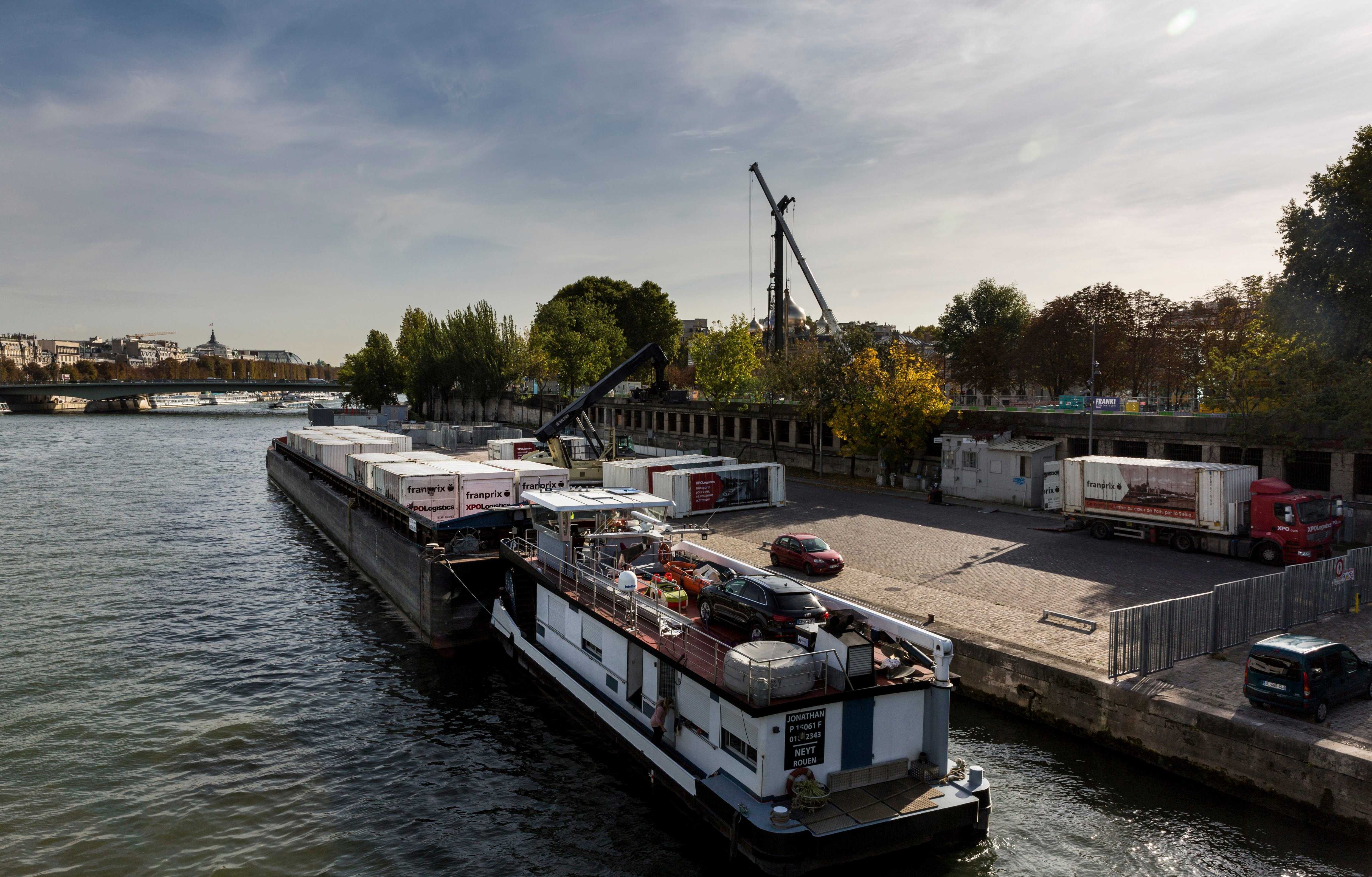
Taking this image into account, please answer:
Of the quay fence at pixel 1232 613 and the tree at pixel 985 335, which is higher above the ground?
the tree at pixel 985 335

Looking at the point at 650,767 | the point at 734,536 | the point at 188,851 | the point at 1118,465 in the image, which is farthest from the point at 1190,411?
the point at 188,851

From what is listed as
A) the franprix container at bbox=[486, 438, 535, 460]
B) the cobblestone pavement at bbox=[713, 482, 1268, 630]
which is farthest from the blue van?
the franprix container at bbox=[486, 438, 535, 460]

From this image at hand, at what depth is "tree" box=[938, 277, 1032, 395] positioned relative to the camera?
8750 centimetres

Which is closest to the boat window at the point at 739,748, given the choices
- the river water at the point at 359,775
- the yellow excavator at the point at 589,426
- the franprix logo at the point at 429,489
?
the river water at the point at 359,775

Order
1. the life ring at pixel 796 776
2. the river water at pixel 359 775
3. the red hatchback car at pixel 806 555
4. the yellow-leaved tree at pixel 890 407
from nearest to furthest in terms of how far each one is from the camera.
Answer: the life ring at pixel 796 776, the river water at pixel 359 775, the red hatchback car at pixel 806 555, the yellow-leaved tree at pixel 890 407

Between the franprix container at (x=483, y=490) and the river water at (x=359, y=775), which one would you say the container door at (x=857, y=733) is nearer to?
the river water at (x=359, y=775)

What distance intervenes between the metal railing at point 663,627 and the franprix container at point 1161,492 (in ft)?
79.2

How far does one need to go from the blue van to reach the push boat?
6.43m

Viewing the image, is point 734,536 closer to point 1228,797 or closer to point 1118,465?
point 1118,465

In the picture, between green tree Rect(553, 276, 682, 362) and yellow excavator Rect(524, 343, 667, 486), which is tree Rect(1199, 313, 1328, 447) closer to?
yellow excavator Rect(524, 343, 667, 486)

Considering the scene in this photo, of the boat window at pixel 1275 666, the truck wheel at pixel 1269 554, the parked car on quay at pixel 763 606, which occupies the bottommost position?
the truck wheel at pixel 1269 554

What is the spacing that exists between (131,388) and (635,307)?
101788mm

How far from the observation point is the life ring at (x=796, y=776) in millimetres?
13422

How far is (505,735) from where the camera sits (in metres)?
19.8
